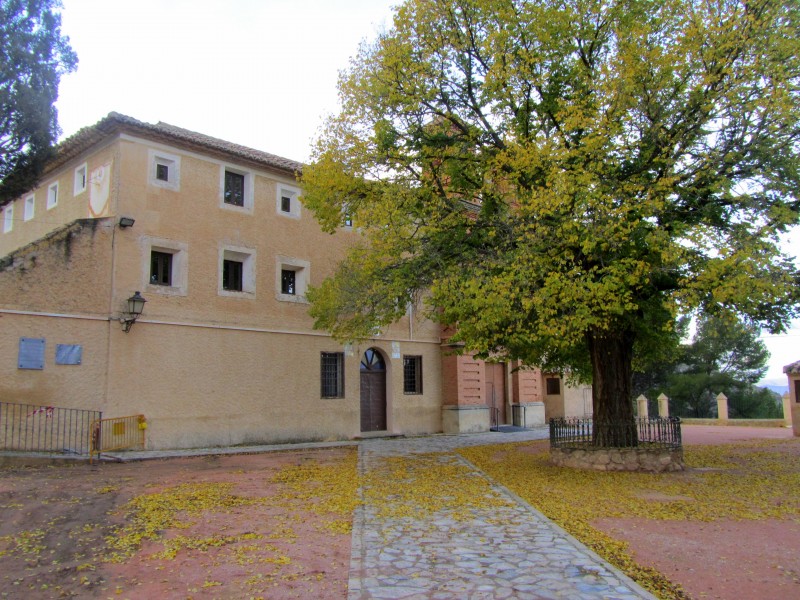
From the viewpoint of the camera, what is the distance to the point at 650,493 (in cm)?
982

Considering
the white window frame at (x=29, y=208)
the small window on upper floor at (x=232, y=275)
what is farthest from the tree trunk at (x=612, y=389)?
the white window frame at (x=29, y=208)

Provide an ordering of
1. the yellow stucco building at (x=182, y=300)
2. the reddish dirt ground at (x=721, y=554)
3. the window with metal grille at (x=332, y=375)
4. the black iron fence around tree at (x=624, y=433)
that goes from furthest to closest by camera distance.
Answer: the window with metal grille at (x=332, y=375) < the yellow stucco building at (x=182, y=300) < the black iron fence around tree at (x=624, y=433) < the reddish dirt ground at (x=721, y=554)

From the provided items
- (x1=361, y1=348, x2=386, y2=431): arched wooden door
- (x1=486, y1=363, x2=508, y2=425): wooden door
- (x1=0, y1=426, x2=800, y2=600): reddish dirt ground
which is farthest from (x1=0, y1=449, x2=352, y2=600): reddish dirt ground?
(x1=486, y1=363, x2=508, y2=425): wooden door

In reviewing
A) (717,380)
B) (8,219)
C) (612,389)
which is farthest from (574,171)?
(717,380)

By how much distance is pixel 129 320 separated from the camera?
15.1 m

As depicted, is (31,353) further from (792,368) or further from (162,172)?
(792,368)

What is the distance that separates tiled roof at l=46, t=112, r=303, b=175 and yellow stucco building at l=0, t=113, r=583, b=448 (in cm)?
5

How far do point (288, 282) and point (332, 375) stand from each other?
11.0 ft

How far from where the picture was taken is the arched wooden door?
70.3ft

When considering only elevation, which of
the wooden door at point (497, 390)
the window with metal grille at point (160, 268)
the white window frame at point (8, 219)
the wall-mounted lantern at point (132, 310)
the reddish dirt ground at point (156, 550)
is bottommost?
the reddish dirt ground at point (156, 550)

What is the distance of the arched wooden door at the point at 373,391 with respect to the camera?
21438 millimetres

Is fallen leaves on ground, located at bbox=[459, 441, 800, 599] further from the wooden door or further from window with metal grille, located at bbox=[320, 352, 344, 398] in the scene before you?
the wooden door

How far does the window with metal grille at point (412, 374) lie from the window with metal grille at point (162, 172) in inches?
405

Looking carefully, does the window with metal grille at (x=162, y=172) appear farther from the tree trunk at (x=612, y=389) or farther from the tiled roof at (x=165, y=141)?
the tree trunk at (x=612, y=389)
